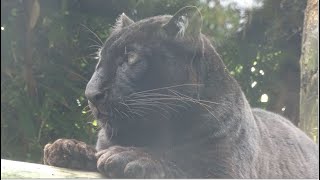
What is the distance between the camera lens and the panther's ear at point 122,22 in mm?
1664

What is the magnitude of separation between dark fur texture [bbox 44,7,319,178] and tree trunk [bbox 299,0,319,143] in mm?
208

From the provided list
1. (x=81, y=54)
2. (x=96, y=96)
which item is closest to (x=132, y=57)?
(x=96, y=96)

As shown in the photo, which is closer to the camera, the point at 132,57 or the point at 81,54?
the point at 132,57

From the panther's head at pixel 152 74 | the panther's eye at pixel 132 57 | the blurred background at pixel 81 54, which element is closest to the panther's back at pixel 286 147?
the blurred background at pixel 81 54

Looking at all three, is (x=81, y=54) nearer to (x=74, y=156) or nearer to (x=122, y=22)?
(x=122, y=22)

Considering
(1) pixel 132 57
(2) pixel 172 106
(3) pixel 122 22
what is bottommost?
(2) pixel 172 106

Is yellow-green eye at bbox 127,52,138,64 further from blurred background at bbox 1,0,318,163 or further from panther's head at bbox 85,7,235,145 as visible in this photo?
blurred background at bbox 1,0,318,163

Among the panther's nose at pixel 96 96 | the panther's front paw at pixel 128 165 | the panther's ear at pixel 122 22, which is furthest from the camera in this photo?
the panther's ear at pixel 122 22

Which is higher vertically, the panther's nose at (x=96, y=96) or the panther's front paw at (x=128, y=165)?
the panther's nose at (x=96, y=96)

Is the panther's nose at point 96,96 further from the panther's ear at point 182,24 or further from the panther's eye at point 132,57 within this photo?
the panther's ear at point 182,24

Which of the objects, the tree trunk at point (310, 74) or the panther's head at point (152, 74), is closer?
the panther's head at point (152, 74)

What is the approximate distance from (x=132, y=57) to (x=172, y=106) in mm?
182

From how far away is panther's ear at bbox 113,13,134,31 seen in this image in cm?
166

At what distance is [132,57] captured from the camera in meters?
1.54
